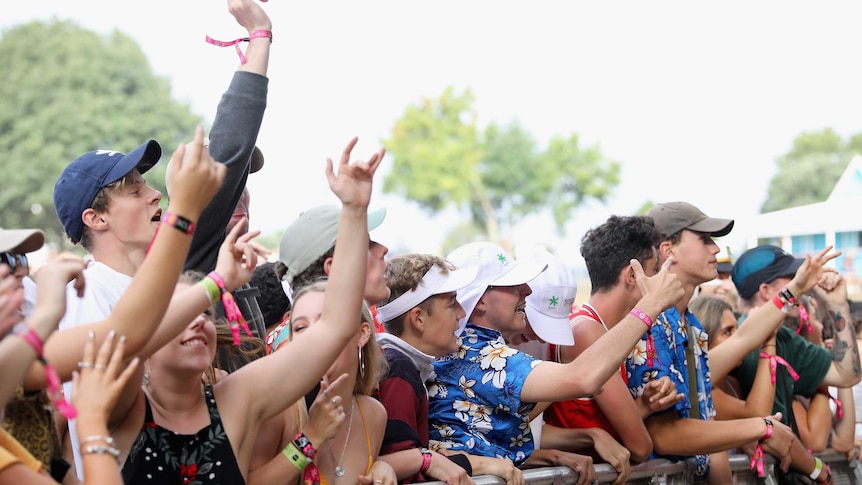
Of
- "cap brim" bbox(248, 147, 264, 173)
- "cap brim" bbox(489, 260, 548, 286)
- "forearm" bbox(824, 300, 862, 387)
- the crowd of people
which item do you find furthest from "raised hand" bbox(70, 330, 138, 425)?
"forearm" bbox(824, 300, 862, 387)

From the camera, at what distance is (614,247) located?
16.2 ft

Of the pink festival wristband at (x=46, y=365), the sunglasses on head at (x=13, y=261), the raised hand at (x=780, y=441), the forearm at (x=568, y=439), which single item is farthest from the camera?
the raised hand at (x=780, y=441)

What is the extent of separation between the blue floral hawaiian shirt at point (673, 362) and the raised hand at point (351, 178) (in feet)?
7.17

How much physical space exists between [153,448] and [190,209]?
766mm

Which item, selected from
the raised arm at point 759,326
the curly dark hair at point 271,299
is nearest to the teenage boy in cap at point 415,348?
the curly dark hair at point 271,299

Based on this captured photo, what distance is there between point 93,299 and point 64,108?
4505cm

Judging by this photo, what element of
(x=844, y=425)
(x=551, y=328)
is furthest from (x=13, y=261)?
(x=844, y=425)

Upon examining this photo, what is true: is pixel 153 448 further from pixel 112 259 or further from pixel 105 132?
pixel 105 132

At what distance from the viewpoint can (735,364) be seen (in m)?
5.42

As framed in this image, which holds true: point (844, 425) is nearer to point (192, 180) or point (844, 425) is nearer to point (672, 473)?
point (672, 473)

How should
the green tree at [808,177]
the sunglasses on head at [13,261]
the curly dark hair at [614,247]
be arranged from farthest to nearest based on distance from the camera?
the green tree at [808,177] < the curly dark hair at [614,247] < the sunglasses on head at [13,261]

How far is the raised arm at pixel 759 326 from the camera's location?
5.29 meters

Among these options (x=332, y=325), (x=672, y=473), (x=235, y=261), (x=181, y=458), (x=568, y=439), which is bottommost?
(x=672, y=473)

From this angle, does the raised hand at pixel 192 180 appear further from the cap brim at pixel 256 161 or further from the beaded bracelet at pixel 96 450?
the cap brim at pixel 256 161
